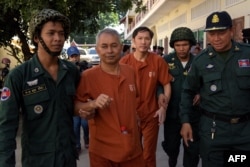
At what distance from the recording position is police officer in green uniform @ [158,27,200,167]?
429 cm

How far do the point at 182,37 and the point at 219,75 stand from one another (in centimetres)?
136

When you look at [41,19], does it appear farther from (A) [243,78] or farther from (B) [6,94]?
(A) [243,78]

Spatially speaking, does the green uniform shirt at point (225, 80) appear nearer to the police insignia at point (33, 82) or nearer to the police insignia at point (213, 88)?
the police insignia at point (213, 88)

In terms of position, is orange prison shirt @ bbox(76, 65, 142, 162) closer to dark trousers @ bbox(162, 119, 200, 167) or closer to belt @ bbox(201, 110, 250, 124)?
belt @ bbox(201, 110, 250, 124)

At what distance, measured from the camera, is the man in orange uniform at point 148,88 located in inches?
169

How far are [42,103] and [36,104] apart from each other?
4 centimetres

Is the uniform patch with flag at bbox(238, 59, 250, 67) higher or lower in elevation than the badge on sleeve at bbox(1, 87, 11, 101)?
higher

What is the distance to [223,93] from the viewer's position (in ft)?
9.78

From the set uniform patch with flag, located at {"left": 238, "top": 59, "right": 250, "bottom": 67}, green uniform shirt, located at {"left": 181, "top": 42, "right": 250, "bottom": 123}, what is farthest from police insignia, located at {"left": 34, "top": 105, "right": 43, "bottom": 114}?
uniform patch with flag, located at {"left": 238, "top": 59, "right": 250, "bottom": 67}

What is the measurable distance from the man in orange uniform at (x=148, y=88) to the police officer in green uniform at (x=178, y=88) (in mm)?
132

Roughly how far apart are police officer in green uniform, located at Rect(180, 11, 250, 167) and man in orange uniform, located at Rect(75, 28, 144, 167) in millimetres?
680

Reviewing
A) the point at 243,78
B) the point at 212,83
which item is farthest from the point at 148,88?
the point at 243,78

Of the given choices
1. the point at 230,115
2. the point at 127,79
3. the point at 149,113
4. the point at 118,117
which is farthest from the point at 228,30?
the point at 149,113

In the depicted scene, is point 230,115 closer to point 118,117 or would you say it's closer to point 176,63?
point 118,117
